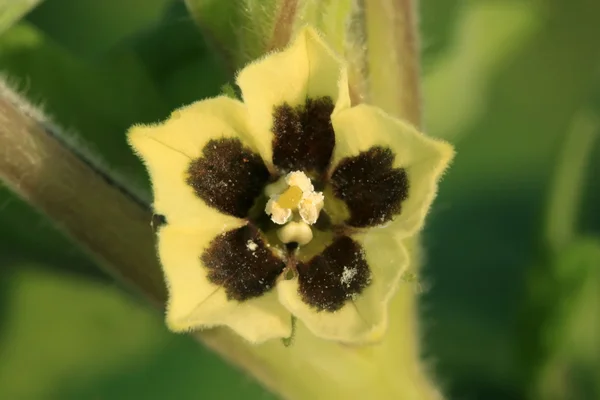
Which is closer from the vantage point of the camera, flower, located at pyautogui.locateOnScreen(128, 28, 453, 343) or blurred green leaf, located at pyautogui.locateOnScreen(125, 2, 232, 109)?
flower, located at pyautogui.locateOnScreen(128, 28, 453, 343)

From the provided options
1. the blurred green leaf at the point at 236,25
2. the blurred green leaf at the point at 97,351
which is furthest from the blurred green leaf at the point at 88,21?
the blurred green leaf at the point at 236,25

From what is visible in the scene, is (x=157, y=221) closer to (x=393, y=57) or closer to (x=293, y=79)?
(x=293, y=79)

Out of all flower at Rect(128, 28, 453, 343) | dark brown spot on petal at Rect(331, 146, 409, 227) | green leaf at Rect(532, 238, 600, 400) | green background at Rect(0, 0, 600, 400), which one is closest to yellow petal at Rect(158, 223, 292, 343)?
flower at Rect(128, 28, 453, 343)

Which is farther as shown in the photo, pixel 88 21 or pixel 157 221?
pixel 88 21

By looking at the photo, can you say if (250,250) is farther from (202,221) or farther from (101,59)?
(101,59)

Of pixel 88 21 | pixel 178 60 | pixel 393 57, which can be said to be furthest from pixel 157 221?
pixel 88 21

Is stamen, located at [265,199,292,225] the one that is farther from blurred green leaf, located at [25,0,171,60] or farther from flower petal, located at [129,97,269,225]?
blurred green leaf, located at [25,0,171,60]
